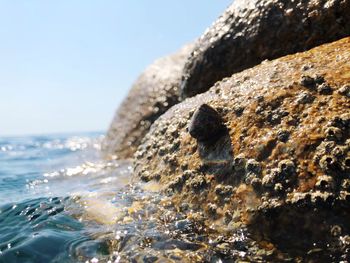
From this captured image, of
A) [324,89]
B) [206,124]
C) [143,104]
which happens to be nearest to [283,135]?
[324,89]

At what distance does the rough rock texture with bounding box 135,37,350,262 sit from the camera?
3836 millimetres

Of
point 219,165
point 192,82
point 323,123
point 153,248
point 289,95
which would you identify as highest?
point 192,82

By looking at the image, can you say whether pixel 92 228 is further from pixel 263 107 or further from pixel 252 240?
pixel 263 107

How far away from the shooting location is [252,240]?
4055 mm

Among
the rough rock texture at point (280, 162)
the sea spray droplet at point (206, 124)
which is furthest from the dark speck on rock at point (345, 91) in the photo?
the sea spray droplet at point (206, 124)

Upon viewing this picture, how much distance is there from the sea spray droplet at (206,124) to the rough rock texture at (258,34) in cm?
249

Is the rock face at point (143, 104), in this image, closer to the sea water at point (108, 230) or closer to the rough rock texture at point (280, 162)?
the sea water at point (108, 230)

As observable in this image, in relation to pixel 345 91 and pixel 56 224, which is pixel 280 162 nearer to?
pixel 345 91

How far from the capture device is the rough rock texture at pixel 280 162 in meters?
3.84

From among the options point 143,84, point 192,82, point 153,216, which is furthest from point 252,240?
point 143,84

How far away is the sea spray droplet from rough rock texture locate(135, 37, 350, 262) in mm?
91

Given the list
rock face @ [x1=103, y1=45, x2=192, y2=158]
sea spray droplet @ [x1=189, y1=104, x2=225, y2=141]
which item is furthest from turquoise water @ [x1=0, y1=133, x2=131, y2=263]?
rock face @ [x1=103, y1=45, x2=192, y2=158]

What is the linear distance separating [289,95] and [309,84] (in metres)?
0.24

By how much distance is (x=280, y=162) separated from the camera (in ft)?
13.9
